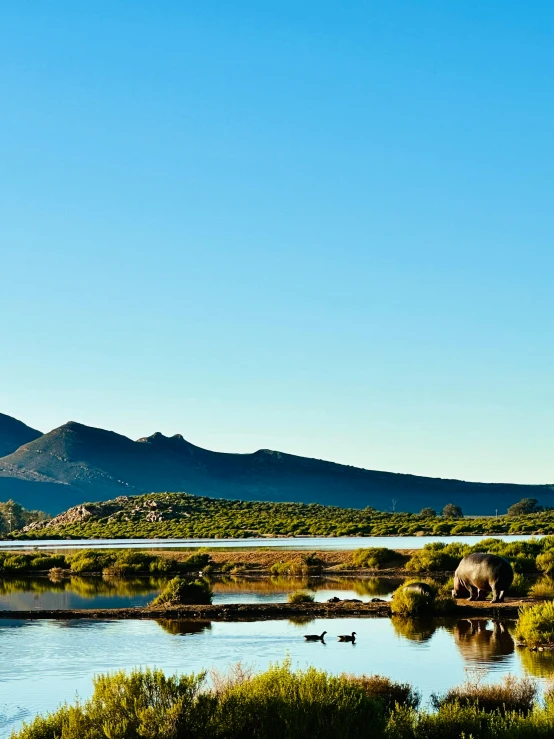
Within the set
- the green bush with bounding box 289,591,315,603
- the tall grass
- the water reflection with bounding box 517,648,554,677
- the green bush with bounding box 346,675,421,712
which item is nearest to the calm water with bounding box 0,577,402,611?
the green bush with bounding box 289,591,315,603

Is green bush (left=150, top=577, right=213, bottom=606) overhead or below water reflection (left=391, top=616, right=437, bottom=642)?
overhead

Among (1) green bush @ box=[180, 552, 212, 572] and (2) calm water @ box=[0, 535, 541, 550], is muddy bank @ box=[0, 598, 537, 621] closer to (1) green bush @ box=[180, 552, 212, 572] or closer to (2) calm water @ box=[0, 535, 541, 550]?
(1) green bush @ box=[180, 552, 212, 572]

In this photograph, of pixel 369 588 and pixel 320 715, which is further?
pixel 369 588

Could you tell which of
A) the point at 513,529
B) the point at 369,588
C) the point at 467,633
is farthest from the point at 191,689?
the point at 513,529

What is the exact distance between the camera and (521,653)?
872 inches

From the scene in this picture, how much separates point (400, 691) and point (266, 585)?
27554 mm

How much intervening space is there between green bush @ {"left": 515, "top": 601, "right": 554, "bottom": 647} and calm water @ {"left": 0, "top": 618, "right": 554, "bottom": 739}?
44 centimetres

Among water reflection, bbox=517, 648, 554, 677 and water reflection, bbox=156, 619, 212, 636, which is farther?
water reflection, bbox=156, 619, 212, 636

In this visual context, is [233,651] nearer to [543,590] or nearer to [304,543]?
[543,590]

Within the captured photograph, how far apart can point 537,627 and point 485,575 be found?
8.42 metres

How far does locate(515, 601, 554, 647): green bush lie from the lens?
23.3m

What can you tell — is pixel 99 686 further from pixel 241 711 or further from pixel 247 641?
pixel 247 641

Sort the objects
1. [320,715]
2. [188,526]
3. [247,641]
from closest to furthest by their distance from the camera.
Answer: [320,715] < [247,641] < [188,526]

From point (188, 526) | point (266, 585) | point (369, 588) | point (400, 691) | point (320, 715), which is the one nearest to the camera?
point (320, 715)
